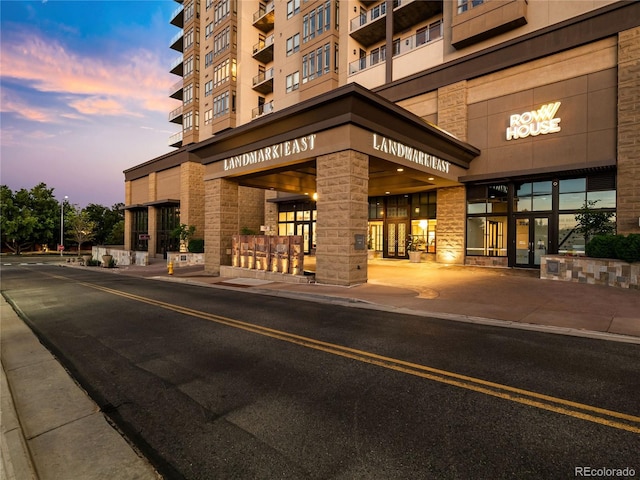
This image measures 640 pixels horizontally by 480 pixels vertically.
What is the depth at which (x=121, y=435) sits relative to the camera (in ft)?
10.6

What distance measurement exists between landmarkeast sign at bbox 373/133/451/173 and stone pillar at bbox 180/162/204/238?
24524mm

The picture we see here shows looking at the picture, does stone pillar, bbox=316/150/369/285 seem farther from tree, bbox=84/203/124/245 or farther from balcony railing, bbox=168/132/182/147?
tree, bbox=84/203/124/245

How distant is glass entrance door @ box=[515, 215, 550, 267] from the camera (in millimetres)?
18188

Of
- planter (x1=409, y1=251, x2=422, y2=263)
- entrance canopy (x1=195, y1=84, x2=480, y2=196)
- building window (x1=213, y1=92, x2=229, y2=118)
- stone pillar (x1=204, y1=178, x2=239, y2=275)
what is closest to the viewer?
entrance canopy (x1=195, y1=84, x2=480, y2=196)

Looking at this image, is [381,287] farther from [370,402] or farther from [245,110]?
[245,110]

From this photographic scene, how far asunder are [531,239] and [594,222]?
3347 mm

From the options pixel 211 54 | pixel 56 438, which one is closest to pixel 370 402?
pixel 56 438

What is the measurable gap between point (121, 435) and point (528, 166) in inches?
836

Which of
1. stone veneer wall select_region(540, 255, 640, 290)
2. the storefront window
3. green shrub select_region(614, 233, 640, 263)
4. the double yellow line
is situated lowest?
the double yellow line

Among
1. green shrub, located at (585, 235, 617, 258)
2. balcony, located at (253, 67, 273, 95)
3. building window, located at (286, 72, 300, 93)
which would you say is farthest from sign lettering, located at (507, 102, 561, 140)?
balcony, located at (253, 67, 273, 95)

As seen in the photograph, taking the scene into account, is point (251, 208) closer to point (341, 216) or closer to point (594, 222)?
point (341, 216)

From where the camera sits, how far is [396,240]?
2580cm

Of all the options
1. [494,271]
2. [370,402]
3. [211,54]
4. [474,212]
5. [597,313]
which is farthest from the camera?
[211,54]

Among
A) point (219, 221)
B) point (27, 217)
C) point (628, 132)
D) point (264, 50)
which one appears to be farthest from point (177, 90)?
point (628, 132)
